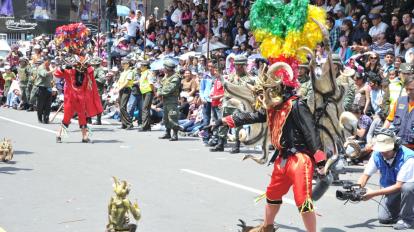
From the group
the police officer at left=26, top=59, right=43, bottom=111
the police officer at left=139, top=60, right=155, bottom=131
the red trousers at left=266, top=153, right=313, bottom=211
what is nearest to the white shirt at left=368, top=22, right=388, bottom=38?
the police officer at left=139, top=60, right=155, bottom=131

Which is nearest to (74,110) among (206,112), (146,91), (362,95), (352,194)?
(146,91)

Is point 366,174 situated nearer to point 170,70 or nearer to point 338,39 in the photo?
point 170,70

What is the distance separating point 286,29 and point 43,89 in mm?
13419

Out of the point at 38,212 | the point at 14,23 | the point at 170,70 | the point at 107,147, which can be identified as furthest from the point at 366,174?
the point at 14,23

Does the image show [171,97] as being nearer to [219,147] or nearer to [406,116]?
[219,147]

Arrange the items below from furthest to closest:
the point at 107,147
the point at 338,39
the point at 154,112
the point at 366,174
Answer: the point at 154,112 < the point at 338,39 < the point at 107,147 < the point at 366,174

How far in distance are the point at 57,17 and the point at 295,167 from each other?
40.7 meters

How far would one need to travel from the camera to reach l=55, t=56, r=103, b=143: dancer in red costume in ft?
44.1

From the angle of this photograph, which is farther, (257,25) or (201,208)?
(201,208)

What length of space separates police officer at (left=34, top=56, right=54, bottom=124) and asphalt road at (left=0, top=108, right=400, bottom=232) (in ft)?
15.0

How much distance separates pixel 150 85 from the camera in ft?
51.7

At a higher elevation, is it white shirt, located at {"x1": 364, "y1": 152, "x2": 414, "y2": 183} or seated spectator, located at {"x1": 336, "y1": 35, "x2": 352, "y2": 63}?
seated spectator, located at {"x1": 336, "y1": 35, "x2": 352, "y2": 63}

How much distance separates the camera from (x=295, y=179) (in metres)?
5.75

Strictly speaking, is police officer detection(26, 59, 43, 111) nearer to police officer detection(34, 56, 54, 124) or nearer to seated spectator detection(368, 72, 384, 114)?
police officer detection(34, 56, 54, 124)
